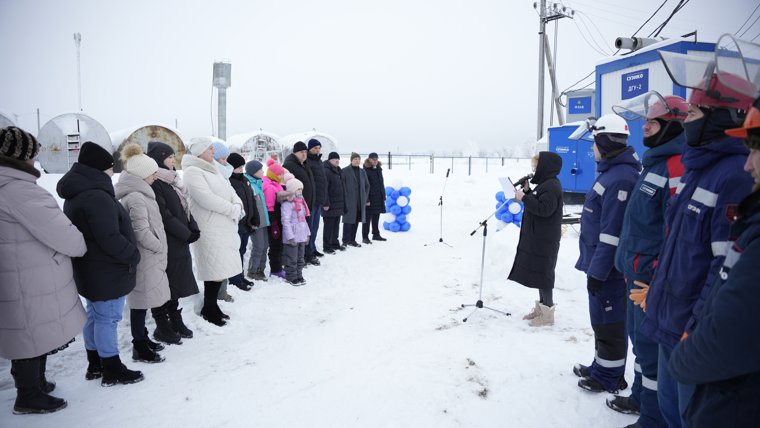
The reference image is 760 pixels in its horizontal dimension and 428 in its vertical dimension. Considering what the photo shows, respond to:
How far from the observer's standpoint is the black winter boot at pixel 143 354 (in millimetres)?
3791

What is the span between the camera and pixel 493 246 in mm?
7613

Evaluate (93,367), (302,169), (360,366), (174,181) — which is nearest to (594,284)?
(360,366)

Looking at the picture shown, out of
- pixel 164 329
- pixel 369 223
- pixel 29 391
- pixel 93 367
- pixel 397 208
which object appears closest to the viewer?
pixel 29 391

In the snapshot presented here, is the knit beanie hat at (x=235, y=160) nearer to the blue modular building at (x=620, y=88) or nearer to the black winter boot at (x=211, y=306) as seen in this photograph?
the black winter boot at (x=211, y=306)

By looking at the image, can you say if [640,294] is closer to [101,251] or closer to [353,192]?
[101,251]

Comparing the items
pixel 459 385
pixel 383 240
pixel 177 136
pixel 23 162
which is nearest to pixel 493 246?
pixel 383 240

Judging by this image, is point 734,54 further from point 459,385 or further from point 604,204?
point 459,385

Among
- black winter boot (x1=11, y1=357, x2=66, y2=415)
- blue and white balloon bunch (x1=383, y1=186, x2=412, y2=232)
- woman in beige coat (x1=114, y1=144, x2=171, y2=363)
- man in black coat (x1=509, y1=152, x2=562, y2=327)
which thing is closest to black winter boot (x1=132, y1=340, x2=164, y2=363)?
woman in beige coat (x1=114, y1=144, x2=171, y2=363)

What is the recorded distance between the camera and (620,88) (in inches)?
371

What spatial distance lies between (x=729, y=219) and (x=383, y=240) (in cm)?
827

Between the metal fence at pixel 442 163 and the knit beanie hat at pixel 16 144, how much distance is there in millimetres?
20969

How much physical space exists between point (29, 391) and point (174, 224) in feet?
5.25

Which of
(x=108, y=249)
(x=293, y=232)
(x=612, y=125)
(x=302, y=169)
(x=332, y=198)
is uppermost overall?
(x=612, y=125)

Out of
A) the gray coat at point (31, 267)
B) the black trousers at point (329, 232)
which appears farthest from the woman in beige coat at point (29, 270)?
the black trousers at point (329, 232)
